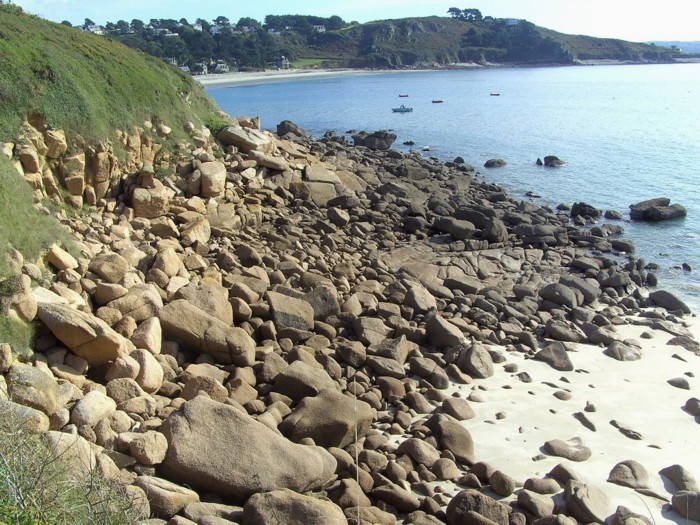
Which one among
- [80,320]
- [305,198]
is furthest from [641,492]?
[305,198]

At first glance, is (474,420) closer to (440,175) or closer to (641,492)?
(641,492)

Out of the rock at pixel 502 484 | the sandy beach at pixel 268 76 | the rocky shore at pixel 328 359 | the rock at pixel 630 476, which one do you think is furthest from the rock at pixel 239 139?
the sandy beach at pixel 268 76

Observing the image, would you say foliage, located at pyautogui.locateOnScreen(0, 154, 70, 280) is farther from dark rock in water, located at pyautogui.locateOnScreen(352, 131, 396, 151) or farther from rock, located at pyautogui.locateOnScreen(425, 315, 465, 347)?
dark rock in water, located at pyautogui.locateOnScreen(352, 131, 396, 151)

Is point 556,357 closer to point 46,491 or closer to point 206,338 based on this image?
point 206,338

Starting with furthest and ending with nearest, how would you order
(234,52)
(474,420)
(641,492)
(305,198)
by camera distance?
1. (234,52)
2. (305,198)
3. (474,420)
4. (641,492)

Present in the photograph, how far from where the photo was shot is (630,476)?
8.41 metres

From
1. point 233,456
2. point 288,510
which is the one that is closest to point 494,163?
point 233,456

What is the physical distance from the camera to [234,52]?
12875cm

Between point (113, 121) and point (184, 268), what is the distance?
18.5ft

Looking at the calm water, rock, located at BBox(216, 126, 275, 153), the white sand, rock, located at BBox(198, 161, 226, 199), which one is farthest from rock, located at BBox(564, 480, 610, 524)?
rock, located at BBox(216, 126, 275, 153)

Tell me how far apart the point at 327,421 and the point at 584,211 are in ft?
61.2

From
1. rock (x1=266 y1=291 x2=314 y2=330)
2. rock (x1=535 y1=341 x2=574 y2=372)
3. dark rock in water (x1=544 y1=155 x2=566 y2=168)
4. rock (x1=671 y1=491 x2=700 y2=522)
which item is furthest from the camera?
dark rock in water (x1=544 y1=155 x2=566 y2=168)

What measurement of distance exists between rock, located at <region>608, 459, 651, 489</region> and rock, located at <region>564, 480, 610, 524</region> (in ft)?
2.05

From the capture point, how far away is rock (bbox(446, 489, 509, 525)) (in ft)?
23.2
